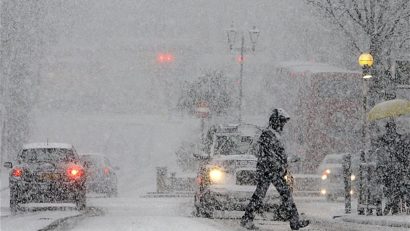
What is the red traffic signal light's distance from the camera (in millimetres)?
79088

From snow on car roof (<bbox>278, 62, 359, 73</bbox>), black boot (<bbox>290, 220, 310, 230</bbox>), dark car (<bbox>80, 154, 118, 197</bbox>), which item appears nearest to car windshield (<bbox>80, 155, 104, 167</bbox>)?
dark car (<bbox>80, 154, 118, 197</bbox>)

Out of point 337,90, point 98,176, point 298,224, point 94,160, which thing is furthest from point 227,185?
point 337,90

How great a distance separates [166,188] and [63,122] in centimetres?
3067

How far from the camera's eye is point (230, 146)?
2098 cm

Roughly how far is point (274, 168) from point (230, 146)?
7730 millimetres

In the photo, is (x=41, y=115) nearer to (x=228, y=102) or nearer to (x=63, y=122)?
(x=63, y=122)

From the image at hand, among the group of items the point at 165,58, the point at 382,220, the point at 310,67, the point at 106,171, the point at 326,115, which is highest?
the point at 165,58

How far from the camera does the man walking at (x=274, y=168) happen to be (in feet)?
43.3

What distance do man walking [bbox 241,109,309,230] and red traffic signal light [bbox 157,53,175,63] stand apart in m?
65.7

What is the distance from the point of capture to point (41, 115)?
69.9 meters

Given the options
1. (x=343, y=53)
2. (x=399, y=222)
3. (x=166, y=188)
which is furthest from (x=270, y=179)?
(x=343, y=53)

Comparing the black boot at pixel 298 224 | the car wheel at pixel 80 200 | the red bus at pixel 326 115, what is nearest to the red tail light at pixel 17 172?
the car wheel at pixel 80 200

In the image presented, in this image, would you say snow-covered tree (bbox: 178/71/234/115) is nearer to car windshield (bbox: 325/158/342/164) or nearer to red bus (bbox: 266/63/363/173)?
red bus (bbox: 266/63/363/173)

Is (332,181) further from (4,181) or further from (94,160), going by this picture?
(4,181)
